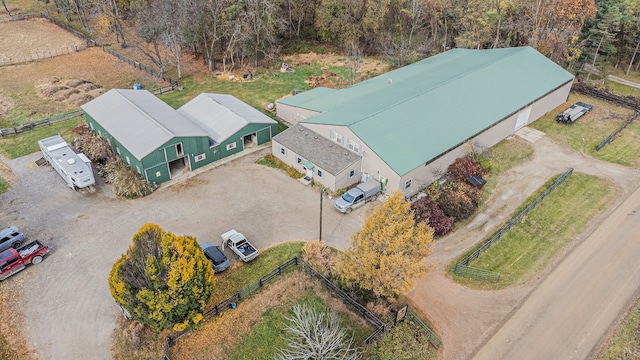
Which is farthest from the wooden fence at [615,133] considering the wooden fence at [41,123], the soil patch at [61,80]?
the wooden fence at [41,123]

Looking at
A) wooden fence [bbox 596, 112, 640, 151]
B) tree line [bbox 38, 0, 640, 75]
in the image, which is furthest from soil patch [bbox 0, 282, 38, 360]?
wooden fence [bbox 596, 112, 640, 151]

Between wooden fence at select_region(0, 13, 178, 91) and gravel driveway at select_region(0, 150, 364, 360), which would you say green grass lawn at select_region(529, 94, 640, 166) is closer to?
gravel driveway at select_region(0, 150, 364, 360)

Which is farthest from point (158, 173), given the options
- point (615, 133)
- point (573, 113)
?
point (615, 133)

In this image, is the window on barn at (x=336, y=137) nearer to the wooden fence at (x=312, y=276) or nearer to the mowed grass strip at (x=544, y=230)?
the wooden fence at (x=312, y=276)

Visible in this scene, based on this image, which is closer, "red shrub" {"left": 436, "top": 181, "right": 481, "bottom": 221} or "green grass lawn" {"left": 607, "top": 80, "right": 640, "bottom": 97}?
"red shrub" {"left": 436, "top": 181, "right": 481, "bottom": 221}

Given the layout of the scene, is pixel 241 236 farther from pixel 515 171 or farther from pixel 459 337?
pixel 515 171

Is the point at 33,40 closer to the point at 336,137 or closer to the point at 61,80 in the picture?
the point at 61,80
